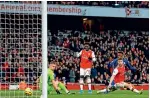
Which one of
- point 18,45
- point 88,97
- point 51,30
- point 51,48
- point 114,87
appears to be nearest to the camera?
point 18,45

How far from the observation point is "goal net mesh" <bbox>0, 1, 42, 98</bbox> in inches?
394

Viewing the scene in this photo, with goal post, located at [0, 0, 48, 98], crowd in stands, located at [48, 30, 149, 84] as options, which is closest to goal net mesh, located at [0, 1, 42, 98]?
goal post, located at [0, 0, 48, 98]

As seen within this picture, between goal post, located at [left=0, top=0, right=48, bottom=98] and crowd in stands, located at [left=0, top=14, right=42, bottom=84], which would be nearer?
goal post, located at [left=0, top=0, right=48, bottom=98]

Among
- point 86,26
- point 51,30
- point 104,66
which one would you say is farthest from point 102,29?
point 104,66

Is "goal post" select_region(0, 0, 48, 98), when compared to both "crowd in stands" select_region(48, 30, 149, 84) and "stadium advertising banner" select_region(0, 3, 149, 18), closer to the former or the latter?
"crowd in stands" select_region(48, 30, 149, 84)

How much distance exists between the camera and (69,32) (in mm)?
26984

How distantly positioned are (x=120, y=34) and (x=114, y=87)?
13008 mm

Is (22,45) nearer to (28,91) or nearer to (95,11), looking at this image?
(28,91)

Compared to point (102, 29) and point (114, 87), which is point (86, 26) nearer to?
point (102, 29)

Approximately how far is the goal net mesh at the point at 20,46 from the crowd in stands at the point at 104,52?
9032 mm

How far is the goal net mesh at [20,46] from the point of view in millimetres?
9996

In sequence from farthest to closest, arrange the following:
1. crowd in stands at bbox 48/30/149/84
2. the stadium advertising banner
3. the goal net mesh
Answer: the stadium advertising banner → crowd in stands at bbox 48/30/149/84 → the goal net mesh

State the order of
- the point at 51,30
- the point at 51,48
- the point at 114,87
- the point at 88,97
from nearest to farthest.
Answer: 1. the point at 88,97
2. the point at 114,87
3. the point at 51,48
4. the point at 51,30

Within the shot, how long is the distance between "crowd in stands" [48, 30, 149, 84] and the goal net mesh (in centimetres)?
903
